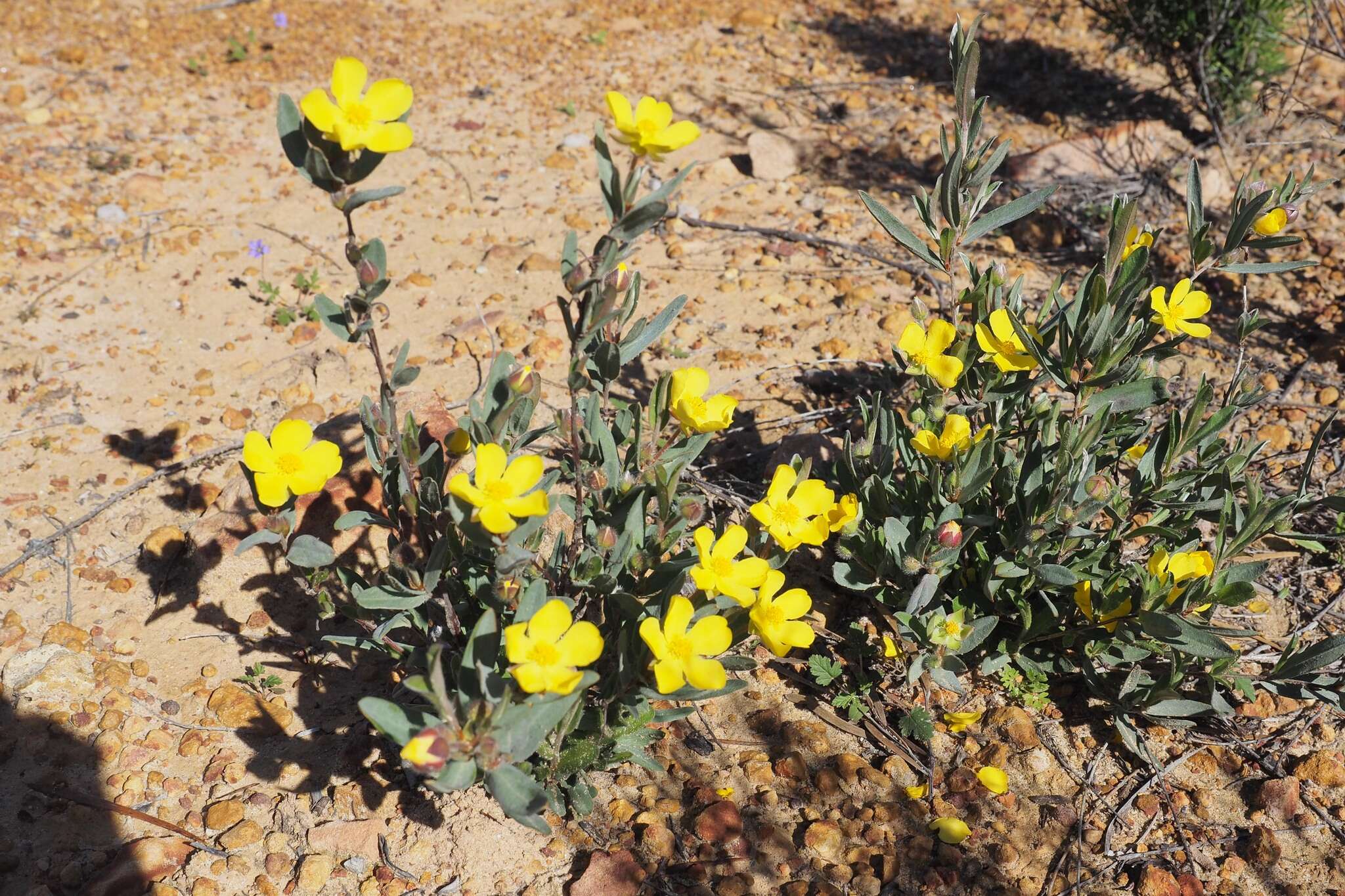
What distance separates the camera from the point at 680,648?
192cm

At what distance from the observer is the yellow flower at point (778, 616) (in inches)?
82.1

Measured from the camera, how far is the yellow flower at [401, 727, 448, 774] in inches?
65.1

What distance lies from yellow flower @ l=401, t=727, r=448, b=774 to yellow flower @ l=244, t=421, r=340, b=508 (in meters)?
0.66

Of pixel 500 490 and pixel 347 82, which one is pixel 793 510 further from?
pixel 347 82

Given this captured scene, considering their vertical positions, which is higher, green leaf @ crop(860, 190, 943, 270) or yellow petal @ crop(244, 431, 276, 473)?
green leaf @ crop(860, 190, 943, 270)

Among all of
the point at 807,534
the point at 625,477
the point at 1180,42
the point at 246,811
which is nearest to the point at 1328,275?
the point at 1180,42

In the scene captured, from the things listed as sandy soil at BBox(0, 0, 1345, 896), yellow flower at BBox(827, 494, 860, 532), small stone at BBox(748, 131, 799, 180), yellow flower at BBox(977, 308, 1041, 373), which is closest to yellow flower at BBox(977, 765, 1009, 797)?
sandy soil at BBox(0, 0, 1345, 896)

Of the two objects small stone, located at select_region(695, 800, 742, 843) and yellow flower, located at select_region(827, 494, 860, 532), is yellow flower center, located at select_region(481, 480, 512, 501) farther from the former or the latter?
small stone, located at select_region(695, 800, 742, 843)

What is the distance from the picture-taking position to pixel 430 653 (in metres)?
1.68

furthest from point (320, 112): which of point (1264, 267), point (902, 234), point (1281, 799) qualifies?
point (1281, 799)

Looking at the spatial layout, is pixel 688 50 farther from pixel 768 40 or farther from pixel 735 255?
pixel 735 255

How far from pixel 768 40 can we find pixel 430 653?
5956mm

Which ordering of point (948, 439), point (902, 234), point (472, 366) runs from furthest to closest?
point (472, 366), point (902, 234), point (948, 439)

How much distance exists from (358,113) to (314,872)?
5.55 ft
